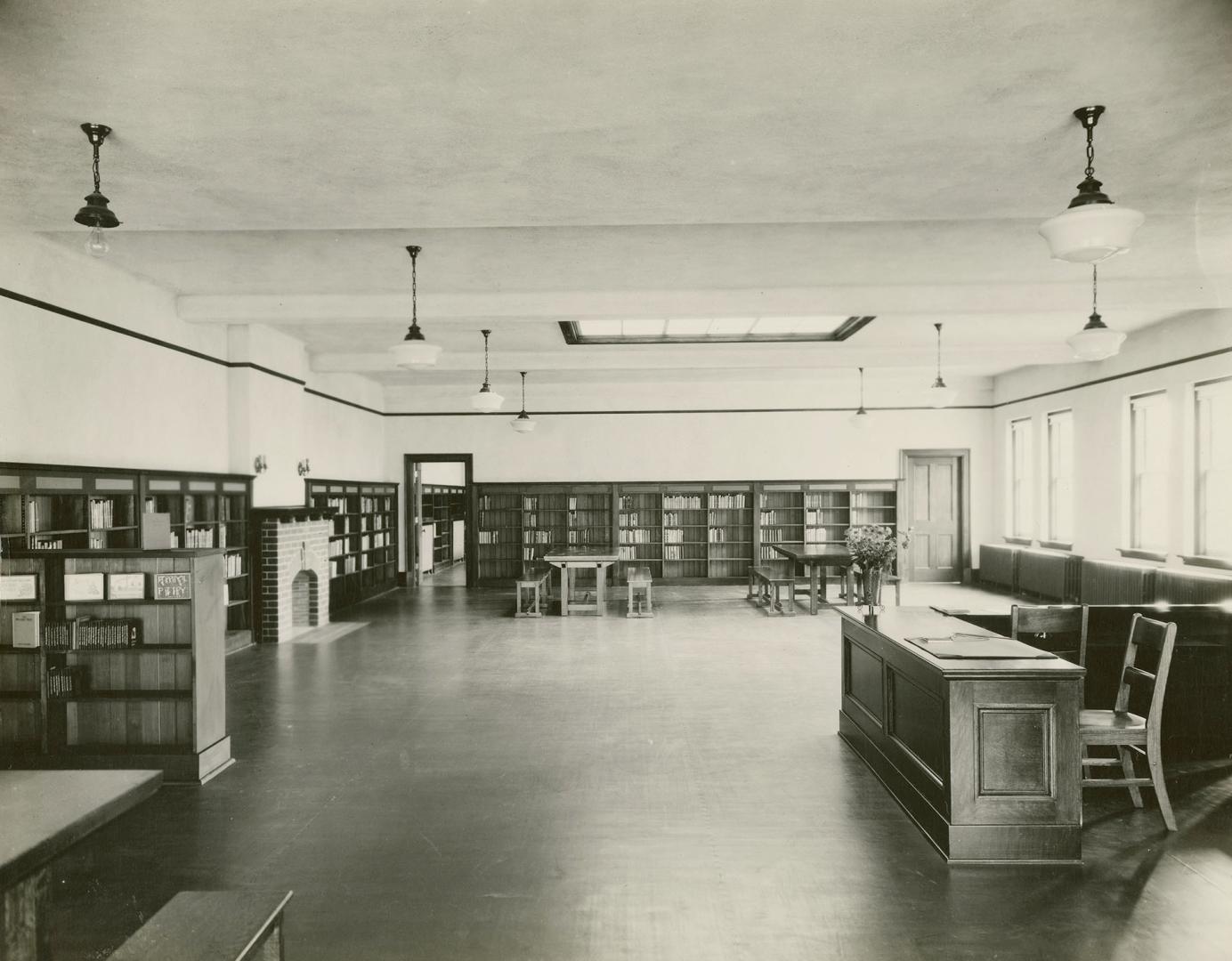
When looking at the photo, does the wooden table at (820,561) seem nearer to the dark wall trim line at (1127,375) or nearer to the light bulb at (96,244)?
the dark wall trim line at (1127,375)

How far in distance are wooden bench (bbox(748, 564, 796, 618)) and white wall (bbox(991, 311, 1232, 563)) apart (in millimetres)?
3830

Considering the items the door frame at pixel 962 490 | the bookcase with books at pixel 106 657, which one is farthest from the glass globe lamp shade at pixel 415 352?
the door frame at pixel 962 490

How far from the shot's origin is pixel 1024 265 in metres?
6.45

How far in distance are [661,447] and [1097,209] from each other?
10.4 meters

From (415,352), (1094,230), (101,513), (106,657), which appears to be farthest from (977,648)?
(101,513)

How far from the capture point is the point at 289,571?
28.2 ft

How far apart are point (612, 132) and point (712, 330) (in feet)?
18.7

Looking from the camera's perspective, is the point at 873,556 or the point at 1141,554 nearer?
the point at 873,556

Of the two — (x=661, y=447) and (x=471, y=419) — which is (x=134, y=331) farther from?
(x=661, y=447)

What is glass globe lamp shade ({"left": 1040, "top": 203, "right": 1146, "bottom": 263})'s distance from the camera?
3.12 metres

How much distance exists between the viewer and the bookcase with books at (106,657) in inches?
180

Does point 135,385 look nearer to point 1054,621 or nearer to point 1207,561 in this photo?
point 1054,621

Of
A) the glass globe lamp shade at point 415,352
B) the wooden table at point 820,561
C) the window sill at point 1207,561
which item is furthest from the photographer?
the wooden table at point 820,561

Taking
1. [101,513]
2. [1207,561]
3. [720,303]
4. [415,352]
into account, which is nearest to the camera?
[101,513]
